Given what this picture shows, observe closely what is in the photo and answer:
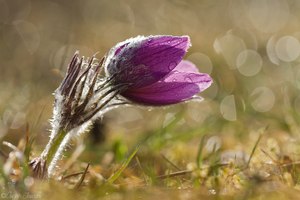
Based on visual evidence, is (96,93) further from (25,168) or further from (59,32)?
(59,32)

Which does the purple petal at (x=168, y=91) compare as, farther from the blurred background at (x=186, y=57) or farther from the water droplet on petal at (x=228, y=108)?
the water droplet on petal at (x=228, y=108)

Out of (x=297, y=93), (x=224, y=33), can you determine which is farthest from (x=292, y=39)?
(x=297, y=93)

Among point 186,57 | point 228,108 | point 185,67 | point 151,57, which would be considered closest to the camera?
point 151,57

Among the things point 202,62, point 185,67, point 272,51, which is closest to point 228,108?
point 185,67

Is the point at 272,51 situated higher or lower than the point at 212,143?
higher

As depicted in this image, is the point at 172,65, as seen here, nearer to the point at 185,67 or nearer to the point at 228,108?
the point at 185,67

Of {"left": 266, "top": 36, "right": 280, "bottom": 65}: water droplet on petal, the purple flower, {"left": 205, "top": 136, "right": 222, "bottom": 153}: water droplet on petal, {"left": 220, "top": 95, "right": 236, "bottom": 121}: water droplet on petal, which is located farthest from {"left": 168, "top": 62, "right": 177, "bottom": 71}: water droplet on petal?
{"left": 266, "top": 36, "right": 280, "bottom": 65}: water droplet on petal
